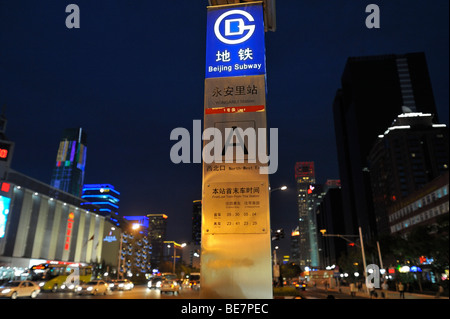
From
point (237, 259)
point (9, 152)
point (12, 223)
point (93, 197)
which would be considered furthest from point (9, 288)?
point (93, 197)

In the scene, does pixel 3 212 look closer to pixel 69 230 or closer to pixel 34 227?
pixel 34 227

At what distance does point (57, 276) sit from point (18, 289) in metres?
15.2

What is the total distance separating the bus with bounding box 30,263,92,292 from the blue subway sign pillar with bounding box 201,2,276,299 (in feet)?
118

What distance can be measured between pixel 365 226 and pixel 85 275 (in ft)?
427

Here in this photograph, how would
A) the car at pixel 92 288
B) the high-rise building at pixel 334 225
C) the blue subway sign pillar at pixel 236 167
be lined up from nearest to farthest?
the blue subway sign pillar at pixel 236 167 → the car at pixel 92 288 → the high-rise building at pixel 334 225

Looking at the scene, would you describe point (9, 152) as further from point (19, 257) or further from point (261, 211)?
point (261, 211)

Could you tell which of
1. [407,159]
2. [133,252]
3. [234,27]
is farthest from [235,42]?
[133,252]

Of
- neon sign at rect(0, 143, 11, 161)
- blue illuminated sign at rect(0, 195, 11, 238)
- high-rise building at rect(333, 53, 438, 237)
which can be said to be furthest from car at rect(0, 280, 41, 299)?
high-rise building at rect(333, 53, 438, 237)

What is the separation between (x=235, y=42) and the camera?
24.3 ft

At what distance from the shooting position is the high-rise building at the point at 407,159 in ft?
374

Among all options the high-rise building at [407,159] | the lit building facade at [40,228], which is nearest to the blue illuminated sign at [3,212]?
the lit building facade at [40,228]

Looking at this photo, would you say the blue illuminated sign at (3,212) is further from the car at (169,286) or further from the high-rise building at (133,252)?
the high-rise building at (133,252)

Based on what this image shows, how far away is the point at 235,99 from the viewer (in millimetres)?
7051

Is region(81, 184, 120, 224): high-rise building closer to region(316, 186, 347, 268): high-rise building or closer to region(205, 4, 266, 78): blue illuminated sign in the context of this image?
region(316, 186, 347, 268): high-rise building
